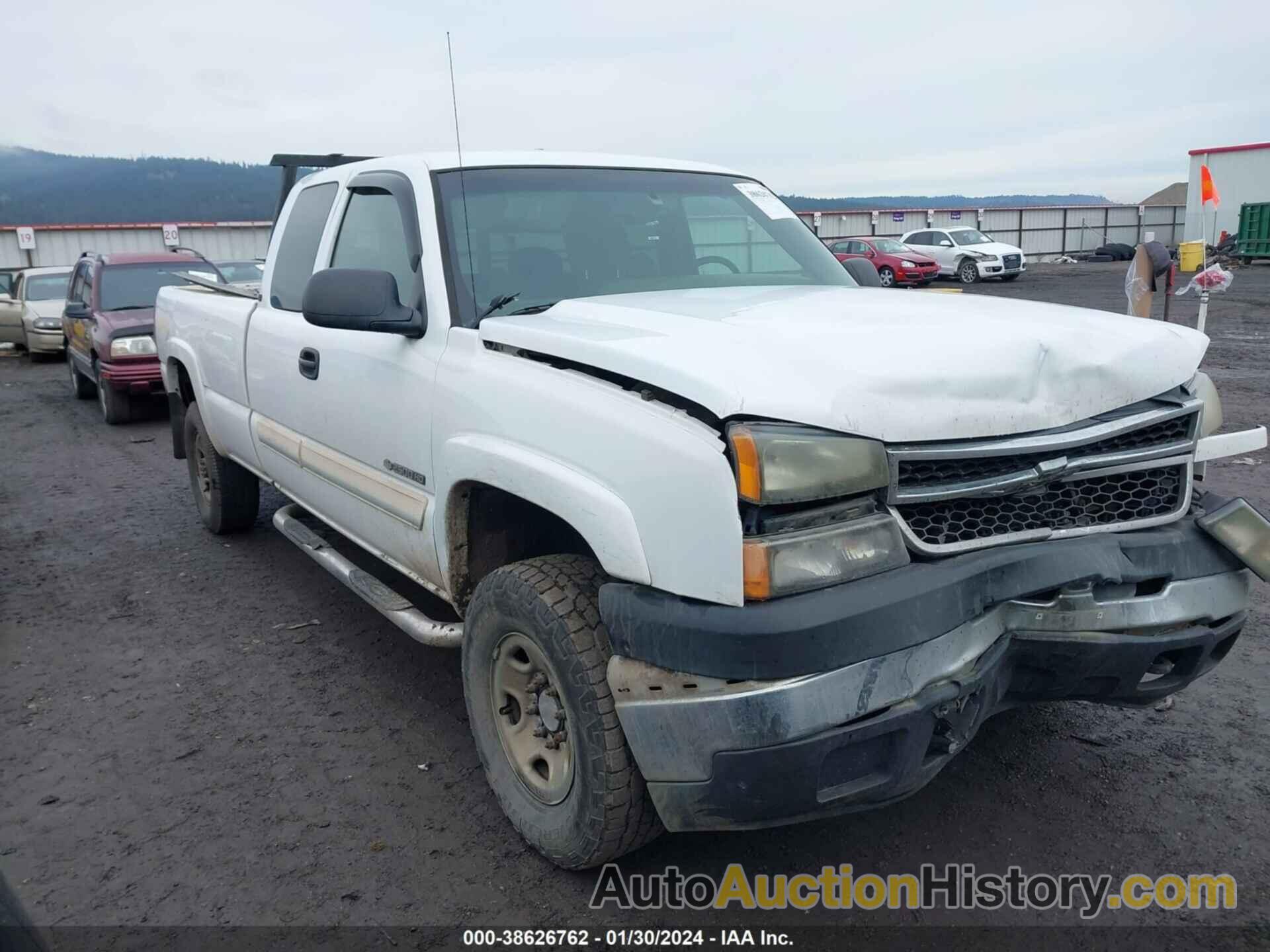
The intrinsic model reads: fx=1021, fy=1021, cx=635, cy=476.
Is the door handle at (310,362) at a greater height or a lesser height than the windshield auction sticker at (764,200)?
lesser

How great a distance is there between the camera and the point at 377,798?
10.7 feet

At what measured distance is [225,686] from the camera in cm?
417

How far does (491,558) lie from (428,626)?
39cm

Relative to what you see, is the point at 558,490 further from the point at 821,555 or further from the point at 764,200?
the point at 764,200

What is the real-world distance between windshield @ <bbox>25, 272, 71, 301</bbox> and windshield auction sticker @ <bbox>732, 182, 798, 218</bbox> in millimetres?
17167

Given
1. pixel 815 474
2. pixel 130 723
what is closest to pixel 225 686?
pixel 130 723

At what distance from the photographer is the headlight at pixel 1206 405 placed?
2721mm

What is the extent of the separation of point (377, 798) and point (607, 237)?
2062 millimetres

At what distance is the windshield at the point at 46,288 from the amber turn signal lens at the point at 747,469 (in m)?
18.9

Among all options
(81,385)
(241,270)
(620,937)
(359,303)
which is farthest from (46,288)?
(620,937)

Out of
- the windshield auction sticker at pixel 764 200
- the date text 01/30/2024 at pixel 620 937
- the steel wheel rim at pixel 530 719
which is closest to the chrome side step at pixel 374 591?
the steel wheel rim at pixel 530 719

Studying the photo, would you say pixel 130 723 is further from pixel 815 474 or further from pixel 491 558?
pixel 815 474

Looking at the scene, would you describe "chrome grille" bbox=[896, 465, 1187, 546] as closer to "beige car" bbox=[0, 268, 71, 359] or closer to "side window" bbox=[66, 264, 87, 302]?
"side window" bbox=[66, 264, 87, 302]

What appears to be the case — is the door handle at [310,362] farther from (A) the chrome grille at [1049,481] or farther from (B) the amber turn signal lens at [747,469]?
(A) the chrome grille at [1049,481]
